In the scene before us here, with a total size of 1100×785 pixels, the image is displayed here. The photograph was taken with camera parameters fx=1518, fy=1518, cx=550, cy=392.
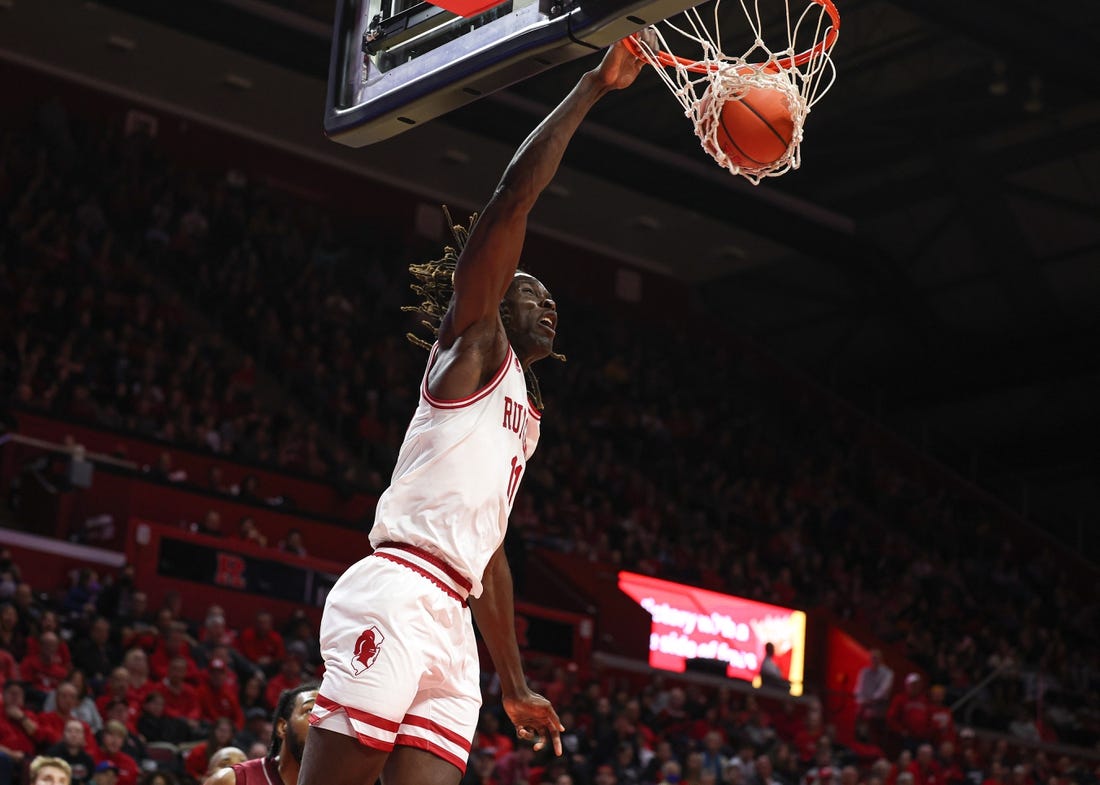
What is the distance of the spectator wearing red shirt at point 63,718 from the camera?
927 centimetres

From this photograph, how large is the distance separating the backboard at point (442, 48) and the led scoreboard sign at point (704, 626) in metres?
12.9

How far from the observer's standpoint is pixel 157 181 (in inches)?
766

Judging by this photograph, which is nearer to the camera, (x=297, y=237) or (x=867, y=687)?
(x=867, y=687)

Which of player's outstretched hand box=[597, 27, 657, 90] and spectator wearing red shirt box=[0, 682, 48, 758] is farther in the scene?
spectator wearing red shirt box=[0, 682, 48, 758]

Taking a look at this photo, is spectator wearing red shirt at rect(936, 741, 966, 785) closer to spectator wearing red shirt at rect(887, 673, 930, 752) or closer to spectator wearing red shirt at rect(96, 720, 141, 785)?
spectator wearing red shirt at rect(887, 673, 930, 752)

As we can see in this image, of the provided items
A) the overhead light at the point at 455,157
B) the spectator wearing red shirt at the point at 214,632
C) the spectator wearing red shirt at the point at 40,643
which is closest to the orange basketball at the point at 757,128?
the spectator wearing red shirt at the point at 40,643

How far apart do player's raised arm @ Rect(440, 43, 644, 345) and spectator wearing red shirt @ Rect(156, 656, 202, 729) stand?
7.43m

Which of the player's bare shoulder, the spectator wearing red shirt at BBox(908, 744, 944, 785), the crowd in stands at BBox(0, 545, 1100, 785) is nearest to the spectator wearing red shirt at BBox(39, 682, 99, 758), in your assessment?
the crowd in stands at BBox(0, 545, 1100, 785)

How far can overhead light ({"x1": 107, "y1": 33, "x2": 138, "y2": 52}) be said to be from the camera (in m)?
19.2

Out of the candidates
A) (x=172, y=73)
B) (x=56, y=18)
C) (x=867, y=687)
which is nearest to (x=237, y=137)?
(x=172, y=73)

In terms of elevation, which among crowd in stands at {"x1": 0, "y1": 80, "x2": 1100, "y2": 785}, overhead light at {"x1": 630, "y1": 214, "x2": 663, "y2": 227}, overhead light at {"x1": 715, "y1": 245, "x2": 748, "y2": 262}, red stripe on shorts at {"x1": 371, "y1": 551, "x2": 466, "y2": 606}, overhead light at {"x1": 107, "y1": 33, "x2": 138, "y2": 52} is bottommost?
red stripe on shorts at {"x1": 371, "y1": 551, "x2": 466, "y2": 606}

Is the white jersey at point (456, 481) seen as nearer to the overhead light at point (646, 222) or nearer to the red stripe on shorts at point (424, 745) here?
the red stripe on shorts at point (424, 745)

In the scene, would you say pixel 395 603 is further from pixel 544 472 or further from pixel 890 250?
pixel 890 250

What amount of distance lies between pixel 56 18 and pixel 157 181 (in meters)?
2.32
